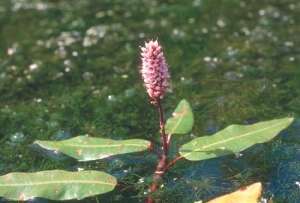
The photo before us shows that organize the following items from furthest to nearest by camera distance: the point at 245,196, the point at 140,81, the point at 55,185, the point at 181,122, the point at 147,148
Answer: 1. the point at 140,81
2. the point at 181,122
3. the point at 147,148
4. the point at 55,185
5. the point at 245,196

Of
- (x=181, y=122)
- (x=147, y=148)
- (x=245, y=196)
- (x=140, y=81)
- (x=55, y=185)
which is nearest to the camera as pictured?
(x=245, y=196)

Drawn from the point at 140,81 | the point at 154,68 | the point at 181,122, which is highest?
the point at 154,68

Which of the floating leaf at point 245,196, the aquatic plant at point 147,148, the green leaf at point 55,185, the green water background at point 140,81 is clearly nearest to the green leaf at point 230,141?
the aquatic plant at point 147,148

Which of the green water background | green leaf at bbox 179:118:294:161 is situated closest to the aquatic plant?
green leaf at bbox 179:118:294:161

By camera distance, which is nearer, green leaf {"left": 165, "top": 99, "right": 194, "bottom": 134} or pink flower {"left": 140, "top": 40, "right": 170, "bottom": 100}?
pink flower {"left": 140, "top": 40, "right": 170, "bottom": 100}

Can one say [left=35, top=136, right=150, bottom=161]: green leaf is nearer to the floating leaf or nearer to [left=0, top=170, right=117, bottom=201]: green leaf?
[left=0, top=170, right=117, bottom=201]: green leaf

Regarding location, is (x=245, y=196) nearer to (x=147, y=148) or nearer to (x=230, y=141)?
(x=230, y=141)

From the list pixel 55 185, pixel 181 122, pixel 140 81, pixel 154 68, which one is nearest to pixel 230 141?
pixel 181 122

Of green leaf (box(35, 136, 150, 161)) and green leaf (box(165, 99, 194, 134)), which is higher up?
green leaf (box(35, 136, 150, 161))
